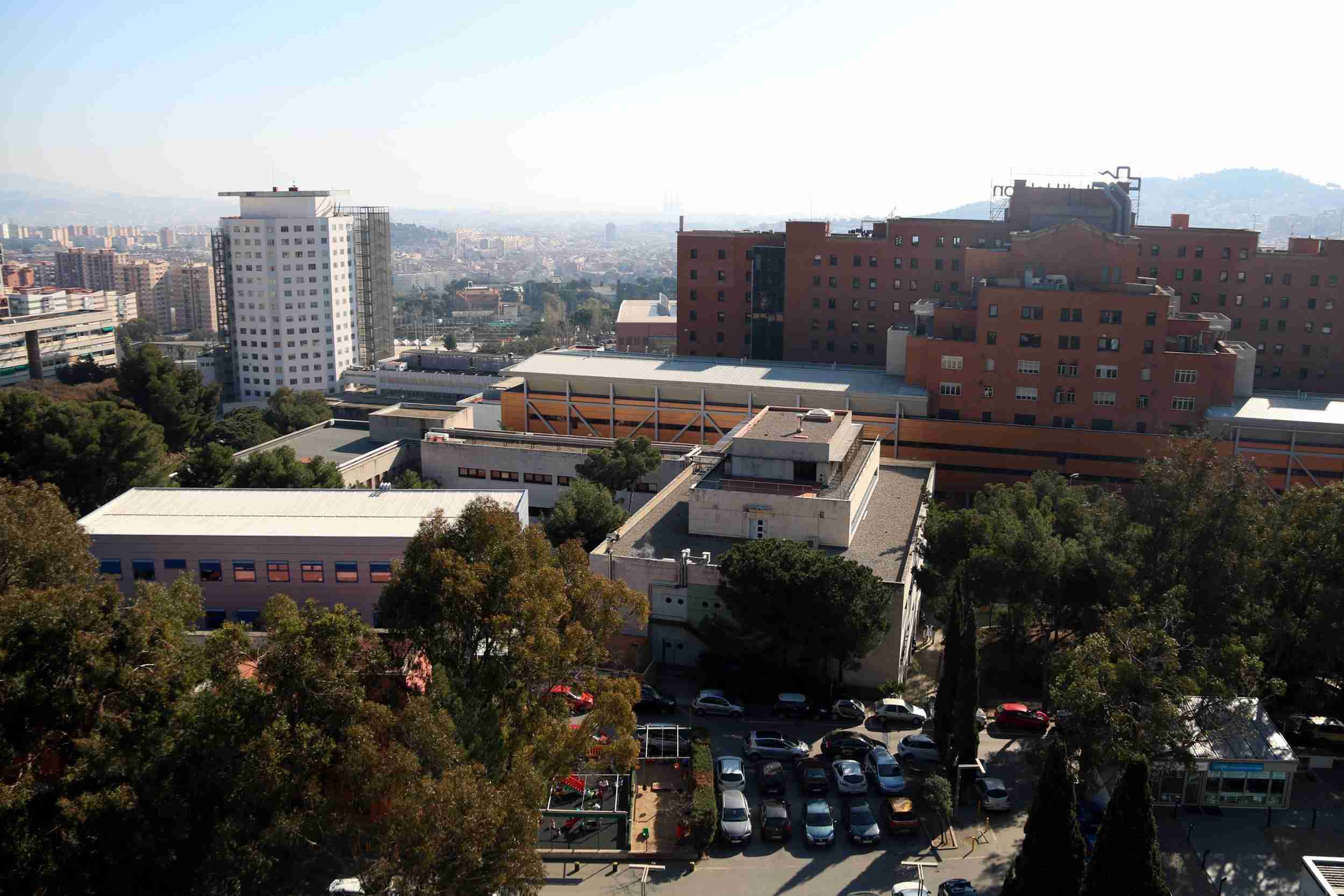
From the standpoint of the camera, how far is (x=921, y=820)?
2150cm

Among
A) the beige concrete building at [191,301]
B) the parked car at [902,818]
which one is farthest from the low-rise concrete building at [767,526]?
the beige concrete building at [191,301]

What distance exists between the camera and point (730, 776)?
74.6 ft

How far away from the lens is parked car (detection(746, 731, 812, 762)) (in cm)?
2405

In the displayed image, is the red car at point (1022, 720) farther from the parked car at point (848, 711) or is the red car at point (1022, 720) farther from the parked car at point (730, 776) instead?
the parked car at point (730, 776)

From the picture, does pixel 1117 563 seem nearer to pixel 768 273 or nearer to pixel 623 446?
pixel 623 446

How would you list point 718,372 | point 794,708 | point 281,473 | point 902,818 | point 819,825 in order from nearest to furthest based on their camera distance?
point 819,825 → point 902,818 → point 794,708 → point 281,473 → point 718,372

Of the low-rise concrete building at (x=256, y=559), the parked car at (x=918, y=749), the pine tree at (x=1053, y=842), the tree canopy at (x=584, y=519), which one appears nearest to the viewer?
the pine tree at (x=1053, y=842)

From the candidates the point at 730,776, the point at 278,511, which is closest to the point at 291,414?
the point at 278,511

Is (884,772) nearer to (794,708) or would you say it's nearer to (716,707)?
(794,708)

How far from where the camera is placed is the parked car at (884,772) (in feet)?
74.0

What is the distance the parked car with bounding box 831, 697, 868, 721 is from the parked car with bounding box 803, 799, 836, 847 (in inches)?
162

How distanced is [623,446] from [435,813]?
2619 cm

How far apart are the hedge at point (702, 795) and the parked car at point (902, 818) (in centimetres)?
344

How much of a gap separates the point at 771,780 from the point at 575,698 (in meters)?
4.91
